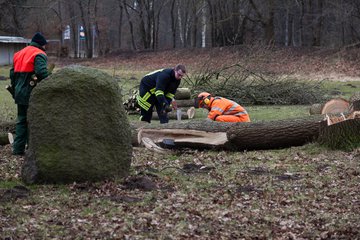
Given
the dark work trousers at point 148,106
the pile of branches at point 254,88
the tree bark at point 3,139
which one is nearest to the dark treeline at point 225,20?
the pile of branches at point 254,88

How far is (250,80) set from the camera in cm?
2167

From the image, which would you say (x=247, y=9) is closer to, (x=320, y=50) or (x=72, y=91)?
(x=320, y=50)

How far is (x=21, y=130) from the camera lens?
998cm

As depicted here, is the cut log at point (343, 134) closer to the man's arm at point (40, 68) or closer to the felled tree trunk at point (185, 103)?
the man's arm at point (40, 68)

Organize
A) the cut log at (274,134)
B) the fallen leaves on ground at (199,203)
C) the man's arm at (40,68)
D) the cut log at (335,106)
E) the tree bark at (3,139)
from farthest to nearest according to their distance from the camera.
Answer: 1. the cut log at (335,106)
2. the tree bark at (3,139)
3. the cut log at (274,134)
4. the man's arm at (40,68)
5. the fallen leaves on ground at (199,203)

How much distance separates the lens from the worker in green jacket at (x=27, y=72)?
9695 mm

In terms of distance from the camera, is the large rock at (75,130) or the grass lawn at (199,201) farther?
the large rock at (75,130)

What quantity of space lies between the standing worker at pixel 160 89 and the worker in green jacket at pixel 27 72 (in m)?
3.33

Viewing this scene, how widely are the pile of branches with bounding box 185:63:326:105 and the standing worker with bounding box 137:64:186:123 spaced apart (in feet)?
23.5

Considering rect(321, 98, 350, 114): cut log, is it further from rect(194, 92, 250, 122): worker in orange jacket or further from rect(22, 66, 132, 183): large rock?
rect(22, 66, 132, 183): large rock

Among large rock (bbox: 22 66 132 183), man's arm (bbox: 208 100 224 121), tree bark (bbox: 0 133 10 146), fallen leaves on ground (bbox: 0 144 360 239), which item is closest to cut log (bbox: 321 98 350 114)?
man's arm (bbox: 208 100 224 121)

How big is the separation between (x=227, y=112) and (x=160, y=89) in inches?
55.0

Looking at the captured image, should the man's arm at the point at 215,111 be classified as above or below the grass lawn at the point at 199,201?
above

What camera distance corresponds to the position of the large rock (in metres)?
8.08
